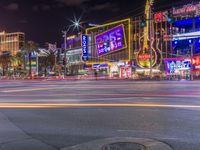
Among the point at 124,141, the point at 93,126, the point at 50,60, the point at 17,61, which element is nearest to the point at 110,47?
the point at 50,60

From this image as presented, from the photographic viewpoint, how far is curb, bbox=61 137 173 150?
7.49 m

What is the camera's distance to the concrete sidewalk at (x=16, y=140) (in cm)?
770

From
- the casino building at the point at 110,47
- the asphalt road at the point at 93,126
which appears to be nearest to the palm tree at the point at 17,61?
the casino building at the point at 110,47

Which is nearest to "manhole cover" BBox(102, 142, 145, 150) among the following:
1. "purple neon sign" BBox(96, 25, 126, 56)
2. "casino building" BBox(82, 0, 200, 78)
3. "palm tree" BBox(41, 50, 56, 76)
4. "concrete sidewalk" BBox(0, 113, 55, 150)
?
"concrete sidewalk" BBox(0, 113, 55, 150)

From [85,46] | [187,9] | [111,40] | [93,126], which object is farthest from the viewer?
[85,46]

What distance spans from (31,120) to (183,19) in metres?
69.7

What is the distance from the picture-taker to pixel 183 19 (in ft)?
253

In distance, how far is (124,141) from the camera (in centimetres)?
809

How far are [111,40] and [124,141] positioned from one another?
91.3 m

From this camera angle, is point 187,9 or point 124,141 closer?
point 124,141

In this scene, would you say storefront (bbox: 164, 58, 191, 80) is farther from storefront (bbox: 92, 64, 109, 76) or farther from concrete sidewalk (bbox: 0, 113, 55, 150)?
concrete sidewalk (bbox: 0, 113, 55, 150)

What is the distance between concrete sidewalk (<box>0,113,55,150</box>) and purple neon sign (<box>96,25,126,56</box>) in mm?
84992

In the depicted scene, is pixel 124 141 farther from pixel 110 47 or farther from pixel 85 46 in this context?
pixel 85 46

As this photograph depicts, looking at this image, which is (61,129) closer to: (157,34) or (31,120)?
(31,120)
